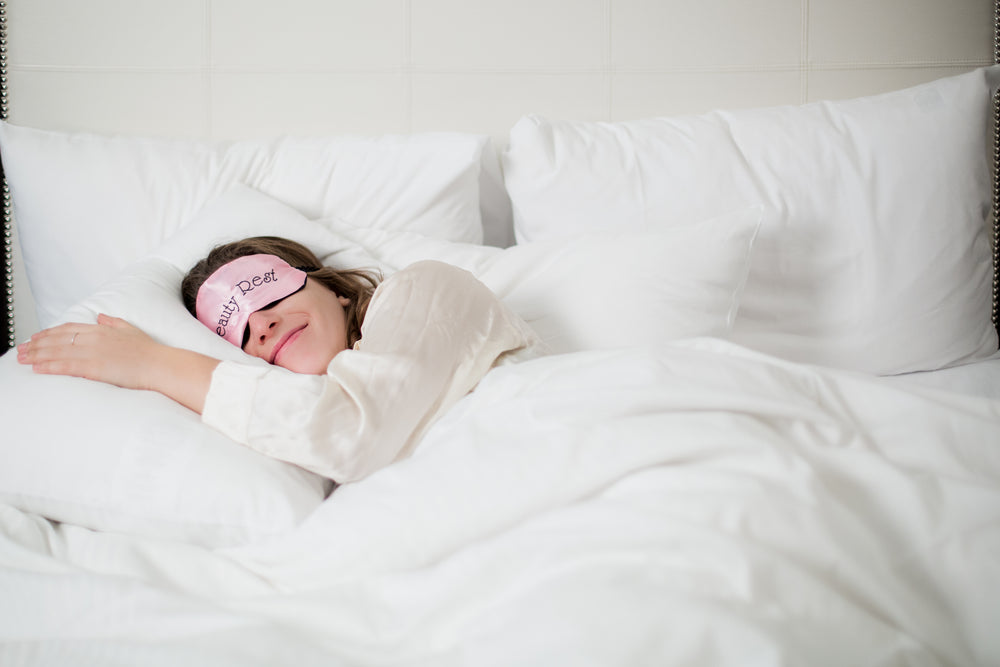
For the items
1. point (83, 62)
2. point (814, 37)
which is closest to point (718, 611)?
point (814, 37)

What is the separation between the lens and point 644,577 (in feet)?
1.81

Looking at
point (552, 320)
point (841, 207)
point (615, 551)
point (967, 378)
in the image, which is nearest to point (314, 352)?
point (552, 320)

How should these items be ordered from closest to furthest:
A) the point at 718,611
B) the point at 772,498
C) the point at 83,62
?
the point at 718,611
the point at 772,498
the point at 83,62

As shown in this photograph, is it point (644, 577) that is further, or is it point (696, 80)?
point (696, 80)

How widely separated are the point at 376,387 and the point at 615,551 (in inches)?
14.4

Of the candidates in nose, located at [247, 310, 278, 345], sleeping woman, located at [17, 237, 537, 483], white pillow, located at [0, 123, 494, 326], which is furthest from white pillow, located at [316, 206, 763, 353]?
nose, located at [247, 310, 278, 345]

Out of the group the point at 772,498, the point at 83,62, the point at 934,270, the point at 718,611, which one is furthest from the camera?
the point at 83,62

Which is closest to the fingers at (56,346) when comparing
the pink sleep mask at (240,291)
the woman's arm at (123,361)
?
the woman's arm at (123,361)

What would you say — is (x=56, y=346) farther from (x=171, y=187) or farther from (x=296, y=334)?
(x=171, y=187)

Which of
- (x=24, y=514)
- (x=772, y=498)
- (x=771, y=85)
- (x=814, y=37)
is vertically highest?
(x=814, y=37)

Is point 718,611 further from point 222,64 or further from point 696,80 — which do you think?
point 222,64

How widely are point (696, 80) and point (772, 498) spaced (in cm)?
126

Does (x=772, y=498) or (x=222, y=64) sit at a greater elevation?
(x=222, y=64)

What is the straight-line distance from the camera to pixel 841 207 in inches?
50.9
